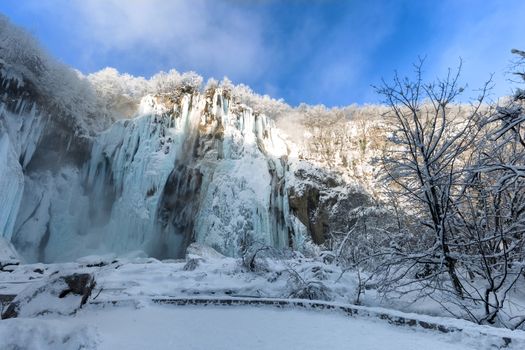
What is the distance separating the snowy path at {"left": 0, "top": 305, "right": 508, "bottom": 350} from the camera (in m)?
4.10

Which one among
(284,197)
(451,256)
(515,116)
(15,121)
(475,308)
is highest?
(15,121)

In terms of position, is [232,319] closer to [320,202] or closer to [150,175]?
[150,175]

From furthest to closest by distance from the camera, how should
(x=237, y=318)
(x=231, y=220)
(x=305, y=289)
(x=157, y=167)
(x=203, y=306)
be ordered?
(x=157, y=167)
(x=231, y=220)
(x=305, y=289)
(x=203, y=306)
(x=237, y=318)

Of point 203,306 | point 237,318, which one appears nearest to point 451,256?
point 237,318

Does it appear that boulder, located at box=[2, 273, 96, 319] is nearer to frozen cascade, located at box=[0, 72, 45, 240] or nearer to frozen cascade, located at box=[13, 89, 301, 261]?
frozen cascade, located at box=[0, 72, 45, 240]

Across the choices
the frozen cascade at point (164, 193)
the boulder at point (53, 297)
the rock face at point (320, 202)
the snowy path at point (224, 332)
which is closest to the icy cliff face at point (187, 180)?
the frozen cascade at point (164, 193)

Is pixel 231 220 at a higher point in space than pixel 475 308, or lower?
higher

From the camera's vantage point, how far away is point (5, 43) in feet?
80.6

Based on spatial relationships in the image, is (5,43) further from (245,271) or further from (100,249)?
(245,271)

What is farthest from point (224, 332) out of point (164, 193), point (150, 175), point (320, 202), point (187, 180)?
point (187, 180)

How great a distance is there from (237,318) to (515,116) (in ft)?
17.9

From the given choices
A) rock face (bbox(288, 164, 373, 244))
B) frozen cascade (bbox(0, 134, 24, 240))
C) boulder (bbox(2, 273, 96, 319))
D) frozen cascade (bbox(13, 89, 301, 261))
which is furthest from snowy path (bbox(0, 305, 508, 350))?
rock face (bbox(288, 164, 373, 244))

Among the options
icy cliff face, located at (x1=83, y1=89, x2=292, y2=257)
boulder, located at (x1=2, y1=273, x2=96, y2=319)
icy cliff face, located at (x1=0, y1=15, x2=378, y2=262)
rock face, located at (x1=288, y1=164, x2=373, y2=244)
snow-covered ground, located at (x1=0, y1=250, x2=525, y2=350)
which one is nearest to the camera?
snow-covered ground, located at (x1=0, y1=250, x2=525, y2=350)

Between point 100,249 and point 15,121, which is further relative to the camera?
point 100,249
